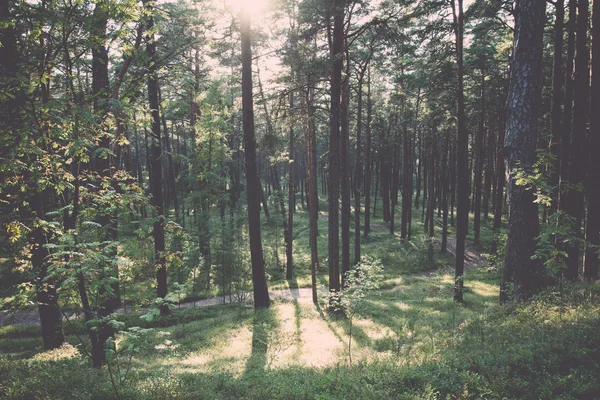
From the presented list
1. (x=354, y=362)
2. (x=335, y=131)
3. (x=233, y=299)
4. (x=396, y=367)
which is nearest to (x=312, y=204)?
(x=335, y=131)

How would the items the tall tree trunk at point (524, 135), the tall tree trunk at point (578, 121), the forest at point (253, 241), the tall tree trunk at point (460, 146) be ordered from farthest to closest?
1. the tall tree trunk at point (460, 146)
2. the tall tree trunk at point (578, 121)
3. the tall tree trunk at point (524, 135)
4. the forest at point (253, 241)

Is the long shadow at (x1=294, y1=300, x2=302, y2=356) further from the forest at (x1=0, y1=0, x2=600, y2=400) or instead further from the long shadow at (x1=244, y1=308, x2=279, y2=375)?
the long shadow at (x1=244, y1=308, x2=279, y2=375)

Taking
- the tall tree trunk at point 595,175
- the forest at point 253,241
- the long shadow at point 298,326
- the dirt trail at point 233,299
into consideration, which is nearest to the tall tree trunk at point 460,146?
the forest at point 253,241

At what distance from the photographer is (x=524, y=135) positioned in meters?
7.57

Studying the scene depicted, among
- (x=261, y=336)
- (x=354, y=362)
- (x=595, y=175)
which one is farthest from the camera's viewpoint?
(x=261, y=336)

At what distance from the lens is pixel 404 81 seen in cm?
2662

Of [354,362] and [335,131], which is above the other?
[335,131]

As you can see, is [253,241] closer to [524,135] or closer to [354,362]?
[354,362]

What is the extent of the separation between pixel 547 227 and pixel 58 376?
9.14 metres

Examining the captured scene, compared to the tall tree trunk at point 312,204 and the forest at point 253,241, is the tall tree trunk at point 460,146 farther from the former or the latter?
the tall tree trunk at point 312,204

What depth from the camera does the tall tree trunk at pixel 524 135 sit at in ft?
24.2

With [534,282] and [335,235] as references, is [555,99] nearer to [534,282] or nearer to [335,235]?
[534,282]

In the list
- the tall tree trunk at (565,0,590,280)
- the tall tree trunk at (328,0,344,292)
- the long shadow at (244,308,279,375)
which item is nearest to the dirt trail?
the long shadow at (244,308,279,375)

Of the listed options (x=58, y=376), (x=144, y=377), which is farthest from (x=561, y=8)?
(x=58, y=376)
